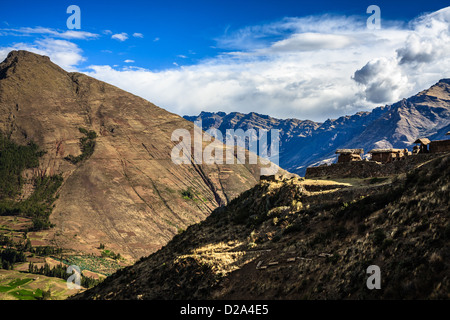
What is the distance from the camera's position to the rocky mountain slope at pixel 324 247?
23.6 metres

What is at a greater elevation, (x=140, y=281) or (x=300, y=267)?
(x=300, y=267)

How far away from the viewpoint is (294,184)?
2012 inches

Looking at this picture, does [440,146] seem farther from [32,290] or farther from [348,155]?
[32,290]

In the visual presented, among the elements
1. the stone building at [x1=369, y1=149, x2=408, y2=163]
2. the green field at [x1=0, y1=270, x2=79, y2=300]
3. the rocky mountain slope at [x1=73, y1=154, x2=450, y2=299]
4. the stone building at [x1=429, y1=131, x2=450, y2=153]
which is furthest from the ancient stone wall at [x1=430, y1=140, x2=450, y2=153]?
the green field at [x1=0, y1=270, x2=79, y2=300]

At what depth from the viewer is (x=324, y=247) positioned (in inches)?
1304

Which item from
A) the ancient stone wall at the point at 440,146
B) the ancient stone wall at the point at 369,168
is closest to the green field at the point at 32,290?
the ancient stone wall at the point at 369,168

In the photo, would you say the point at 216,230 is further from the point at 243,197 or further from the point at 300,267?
the point at 300,267

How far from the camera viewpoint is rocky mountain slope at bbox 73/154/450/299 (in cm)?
2359

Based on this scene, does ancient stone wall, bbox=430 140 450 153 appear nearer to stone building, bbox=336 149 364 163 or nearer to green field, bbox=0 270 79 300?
stone building, bbox=336 149 364 163
